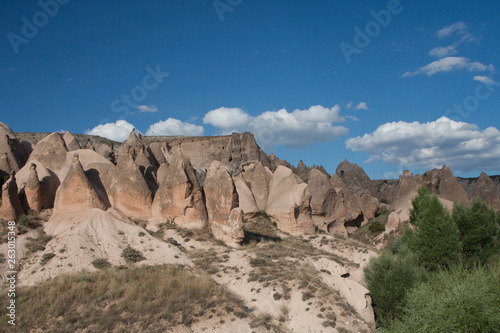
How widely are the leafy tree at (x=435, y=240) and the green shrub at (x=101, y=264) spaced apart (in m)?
12.7

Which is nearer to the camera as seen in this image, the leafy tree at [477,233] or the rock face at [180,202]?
the rock face at [180,202]

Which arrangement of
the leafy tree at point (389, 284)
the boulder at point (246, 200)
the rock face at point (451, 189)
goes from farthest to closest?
the rock face at point (451, 189), the boulder at point (246, 200), the leafy tree at point (389, 284)

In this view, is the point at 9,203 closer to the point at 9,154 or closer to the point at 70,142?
the point at 9,154

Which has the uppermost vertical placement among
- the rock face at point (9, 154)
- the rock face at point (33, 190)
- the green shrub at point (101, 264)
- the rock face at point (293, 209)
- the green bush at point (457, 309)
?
the rock face at point (9, 154)

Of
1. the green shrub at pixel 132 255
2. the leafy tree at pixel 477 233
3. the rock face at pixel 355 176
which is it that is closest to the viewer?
the green shrub at pixel 132 255

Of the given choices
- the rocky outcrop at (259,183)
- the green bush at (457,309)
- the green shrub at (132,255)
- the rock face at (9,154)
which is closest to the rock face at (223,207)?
the green shrub at (132,255)

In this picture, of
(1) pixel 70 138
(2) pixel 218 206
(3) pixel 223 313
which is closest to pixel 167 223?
(2) pixel 218 206

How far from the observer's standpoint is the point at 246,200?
23.6 meters

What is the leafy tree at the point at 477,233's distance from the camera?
20.3m

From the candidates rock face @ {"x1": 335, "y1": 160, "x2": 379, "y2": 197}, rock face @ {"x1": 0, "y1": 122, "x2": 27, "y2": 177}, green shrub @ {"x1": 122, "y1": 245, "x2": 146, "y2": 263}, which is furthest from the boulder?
rock face @ {"x1": 335, "y1": 160, "x2": 379, "y2": 197}

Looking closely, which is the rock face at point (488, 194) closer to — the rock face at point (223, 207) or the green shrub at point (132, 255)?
the rock face at point (223, 207)

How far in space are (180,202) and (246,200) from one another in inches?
239

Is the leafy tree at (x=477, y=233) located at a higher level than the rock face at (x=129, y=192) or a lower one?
lower

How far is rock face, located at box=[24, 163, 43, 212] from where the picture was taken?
653 inches
